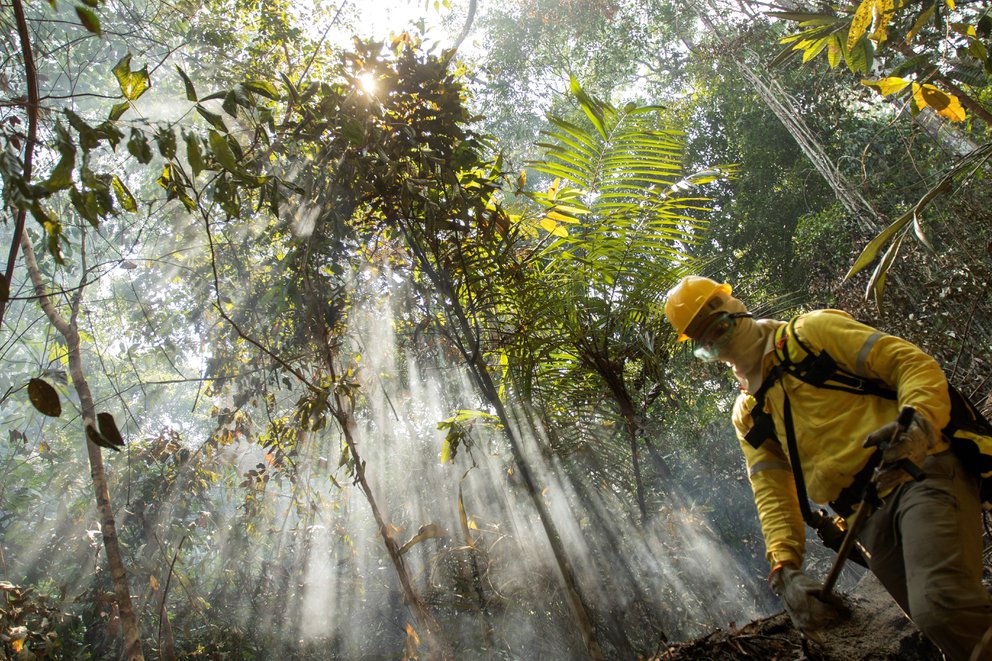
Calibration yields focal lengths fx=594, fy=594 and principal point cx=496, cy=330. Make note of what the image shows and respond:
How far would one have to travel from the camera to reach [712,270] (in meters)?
9.16

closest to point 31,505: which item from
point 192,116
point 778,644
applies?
point 192,116

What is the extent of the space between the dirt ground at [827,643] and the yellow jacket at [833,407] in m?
0.32

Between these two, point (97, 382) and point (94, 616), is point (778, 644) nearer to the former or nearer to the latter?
point (94, 616)

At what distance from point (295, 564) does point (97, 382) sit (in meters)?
15.5

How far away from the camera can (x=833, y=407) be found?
2.05 metres

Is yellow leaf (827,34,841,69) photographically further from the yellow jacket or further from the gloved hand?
the gloved hand

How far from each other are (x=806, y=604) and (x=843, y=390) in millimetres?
727

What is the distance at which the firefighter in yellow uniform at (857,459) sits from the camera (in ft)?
5.49

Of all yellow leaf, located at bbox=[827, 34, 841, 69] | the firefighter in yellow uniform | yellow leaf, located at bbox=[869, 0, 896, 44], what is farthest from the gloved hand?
yellow leaf, located at bbox=[827, 34, 841, 69]

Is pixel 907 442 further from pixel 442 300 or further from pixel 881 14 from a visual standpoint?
pixel 442 300

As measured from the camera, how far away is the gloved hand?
1.66 metres

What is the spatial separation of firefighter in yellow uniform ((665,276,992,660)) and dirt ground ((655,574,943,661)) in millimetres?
184

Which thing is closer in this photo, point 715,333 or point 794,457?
point 794,457

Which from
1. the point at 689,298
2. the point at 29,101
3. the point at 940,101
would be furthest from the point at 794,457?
the point at 29,101
